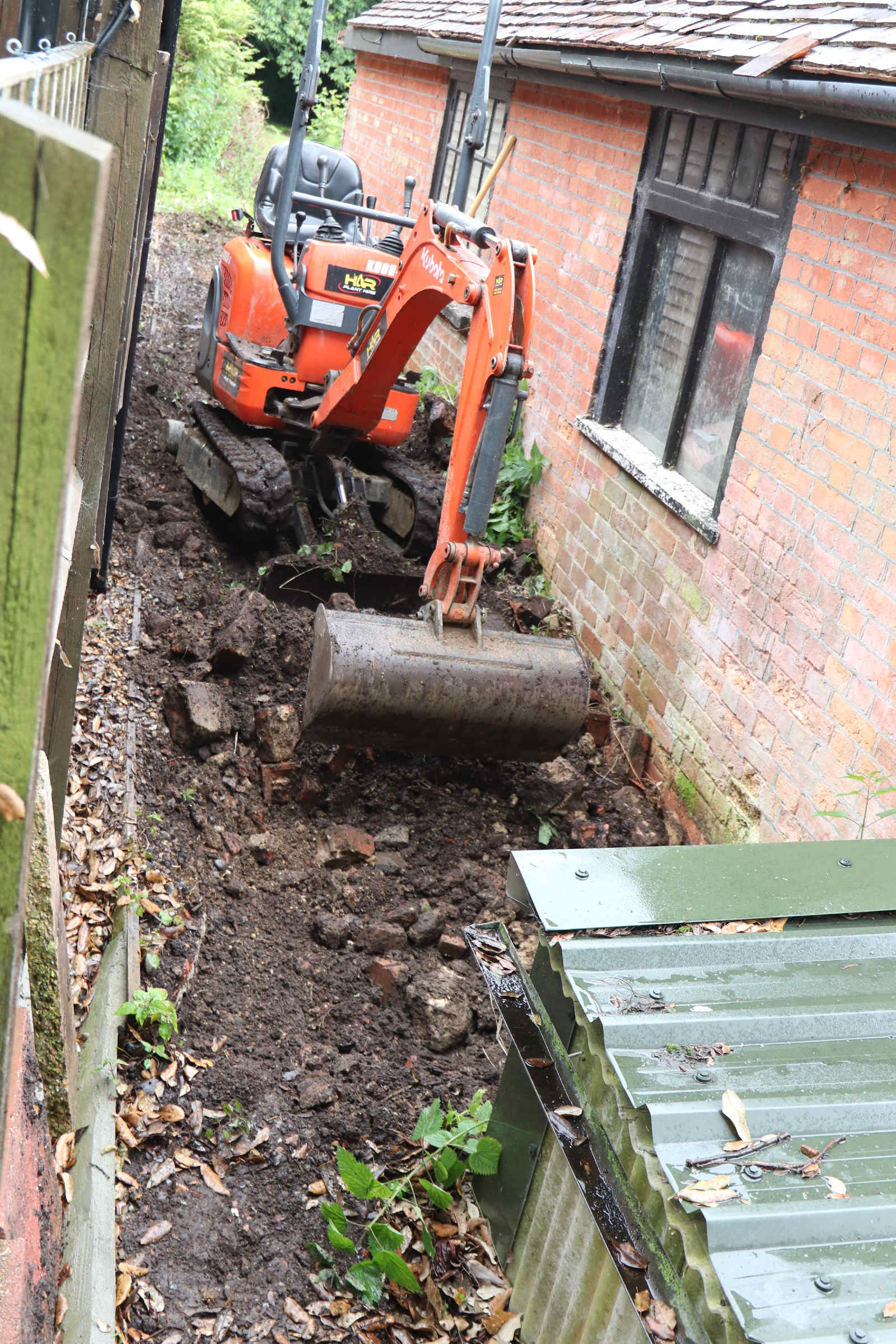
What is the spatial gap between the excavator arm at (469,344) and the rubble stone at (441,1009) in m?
1.81

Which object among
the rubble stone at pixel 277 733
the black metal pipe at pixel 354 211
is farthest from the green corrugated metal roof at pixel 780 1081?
the black metal pipe at pixel 354 211

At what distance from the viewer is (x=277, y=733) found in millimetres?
5695

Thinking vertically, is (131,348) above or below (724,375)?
below

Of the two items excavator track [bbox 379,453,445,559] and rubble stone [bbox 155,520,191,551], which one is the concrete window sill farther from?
rubble stone [bbox 155,520,191,551]

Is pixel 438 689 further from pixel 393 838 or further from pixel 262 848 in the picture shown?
pixel 262 848

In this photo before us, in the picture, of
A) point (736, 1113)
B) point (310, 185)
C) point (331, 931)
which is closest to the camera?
point (736, 1113)

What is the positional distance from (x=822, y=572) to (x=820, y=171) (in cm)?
188

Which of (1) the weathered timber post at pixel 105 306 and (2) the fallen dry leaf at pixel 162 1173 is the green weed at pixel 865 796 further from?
(1) the weathered timber post at pixel 105 306

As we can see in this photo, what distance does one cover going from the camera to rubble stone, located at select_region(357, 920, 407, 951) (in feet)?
15.7

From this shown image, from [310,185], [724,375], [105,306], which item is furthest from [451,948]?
[310,185]

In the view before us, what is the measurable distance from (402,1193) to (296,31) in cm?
3666

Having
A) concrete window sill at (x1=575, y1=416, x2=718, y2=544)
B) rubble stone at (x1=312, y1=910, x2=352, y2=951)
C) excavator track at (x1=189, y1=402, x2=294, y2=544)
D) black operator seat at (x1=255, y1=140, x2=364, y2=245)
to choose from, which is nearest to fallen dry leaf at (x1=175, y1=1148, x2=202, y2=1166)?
rubble stone at (x1=312, y1=910, x2=352, y2=951)

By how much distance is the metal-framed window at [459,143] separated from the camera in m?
10.2

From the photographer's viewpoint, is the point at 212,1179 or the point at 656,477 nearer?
the point at 212,1179
